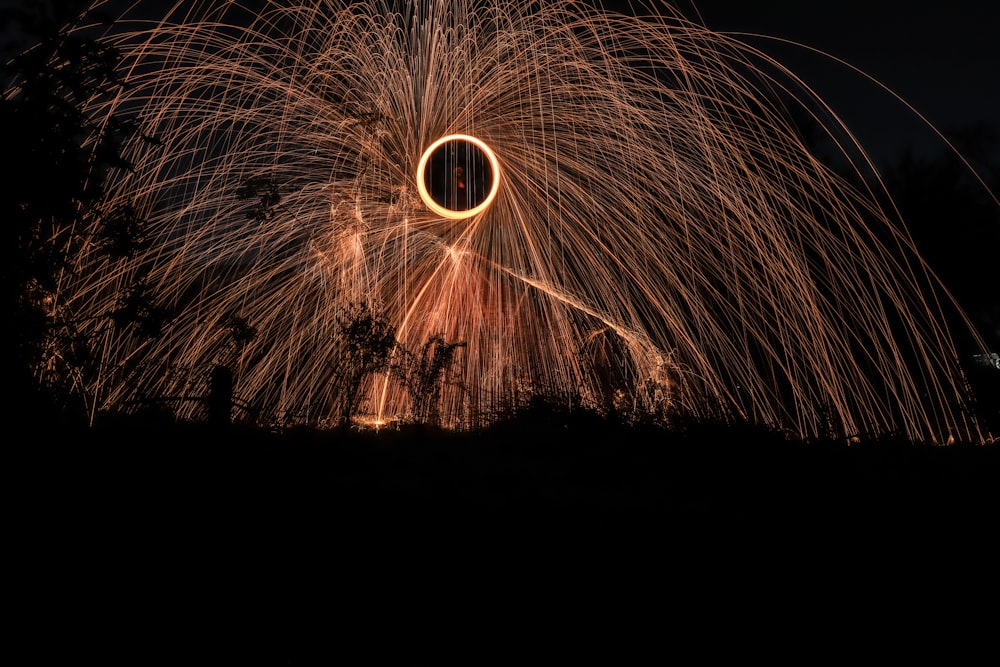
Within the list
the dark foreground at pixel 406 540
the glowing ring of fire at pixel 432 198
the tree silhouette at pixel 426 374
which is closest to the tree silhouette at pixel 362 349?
the tree silhouette at pixel 426 374

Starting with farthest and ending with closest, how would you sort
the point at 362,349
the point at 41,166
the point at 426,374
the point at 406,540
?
1. the point at 426,374
2. the point at 362,349
3. the point at 41,166
4. the point at 406,540

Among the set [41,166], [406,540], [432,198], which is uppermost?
[432,198]

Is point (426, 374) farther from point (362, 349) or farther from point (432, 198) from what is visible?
point (432, 198)

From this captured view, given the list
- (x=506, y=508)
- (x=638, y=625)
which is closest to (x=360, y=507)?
(x=506, y=508)

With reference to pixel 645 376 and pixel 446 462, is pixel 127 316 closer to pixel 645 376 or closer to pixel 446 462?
pixel 446 462

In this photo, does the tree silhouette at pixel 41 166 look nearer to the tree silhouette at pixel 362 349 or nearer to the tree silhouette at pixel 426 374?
the tree silhouette at pixel 362 349

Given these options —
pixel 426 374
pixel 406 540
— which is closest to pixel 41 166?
pixel 406 540

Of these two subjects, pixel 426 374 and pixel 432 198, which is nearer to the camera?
pixel 426 374
